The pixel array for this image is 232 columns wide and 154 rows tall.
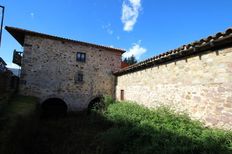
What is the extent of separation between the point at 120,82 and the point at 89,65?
306 cm

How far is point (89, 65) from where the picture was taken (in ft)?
53.5

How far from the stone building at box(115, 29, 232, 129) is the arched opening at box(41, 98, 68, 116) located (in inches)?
314

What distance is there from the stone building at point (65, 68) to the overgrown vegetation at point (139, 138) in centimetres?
465

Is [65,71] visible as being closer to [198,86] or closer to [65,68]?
[65,68]

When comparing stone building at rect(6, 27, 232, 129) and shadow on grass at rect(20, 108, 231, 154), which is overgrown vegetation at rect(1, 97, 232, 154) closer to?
shadow on grass at rect(20, 108, 231, 154)

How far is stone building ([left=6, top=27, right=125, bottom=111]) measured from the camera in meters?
14.2

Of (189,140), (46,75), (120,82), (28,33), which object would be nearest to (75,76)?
(46,75)

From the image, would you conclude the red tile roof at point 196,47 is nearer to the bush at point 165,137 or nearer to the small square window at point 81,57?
the bush at point 165,137

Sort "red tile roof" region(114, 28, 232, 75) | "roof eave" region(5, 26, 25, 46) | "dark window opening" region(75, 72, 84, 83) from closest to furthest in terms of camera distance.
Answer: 1. "red tile roof" region(114, 28, 232, 75)
2. "roof eave" region(5, 26, 25, 46)
3. "dark window opening" region(75, 72, 84, 83)

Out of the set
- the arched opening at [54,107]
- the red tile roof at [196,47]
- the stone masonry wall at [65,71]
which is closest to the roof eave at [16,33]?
the stone masonry wall at [65,71]

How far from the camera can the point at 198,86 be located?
7176 mm

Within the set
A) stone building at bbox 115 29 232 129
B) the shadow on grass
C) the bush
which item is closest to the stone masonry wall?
the shadow on grass

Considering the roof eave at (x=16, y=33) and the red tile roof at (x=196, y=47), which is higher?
the roof eave at (x=16, y=33)

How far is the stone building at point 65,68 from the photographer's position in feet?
46.5
